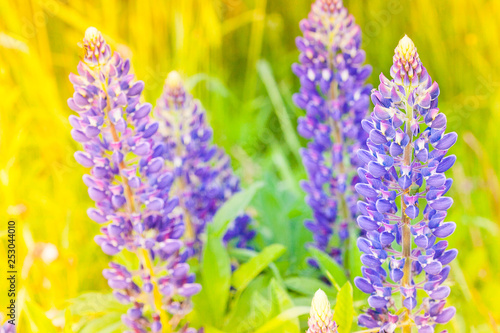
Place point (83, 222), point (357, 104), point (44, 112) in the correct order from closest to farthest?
point (357, 104), point (83, 222), point (44, 112)

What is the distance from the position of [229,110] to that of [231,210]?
8.31ft

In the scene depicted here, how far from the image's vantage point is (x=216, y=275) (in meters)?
2.84

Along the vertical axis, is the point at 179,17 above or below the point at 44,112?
above

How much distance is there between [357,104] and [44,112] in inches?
102

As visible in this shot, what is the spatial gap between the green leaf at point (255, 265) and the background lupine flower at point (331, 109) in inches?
19.8

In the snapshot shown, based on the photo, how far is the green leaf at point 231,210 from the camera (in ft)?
9.59

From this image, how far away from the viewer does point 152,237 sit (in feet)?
Result: 8.30

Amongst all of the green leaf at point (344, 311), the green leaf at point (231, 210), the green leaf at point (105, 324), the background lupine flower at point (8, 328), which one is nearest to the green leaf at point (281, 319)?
the green leaf at point (344, 311)

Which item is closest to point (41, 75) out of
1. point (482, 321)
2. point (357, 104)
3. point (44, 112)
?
point (44, 112)

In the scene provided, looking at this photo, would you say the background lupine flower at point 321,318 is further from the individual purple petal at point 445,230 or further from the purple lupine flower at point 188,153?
the purple lupine flower at point 188,153

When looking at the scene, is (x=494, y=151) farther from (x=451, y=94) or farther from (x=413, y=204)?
(x=413, y=204)

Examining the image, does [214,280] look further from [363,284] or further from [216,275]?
[363,284]

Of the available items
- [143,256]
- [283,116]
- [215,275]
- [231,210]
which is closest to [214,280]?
[215,275]

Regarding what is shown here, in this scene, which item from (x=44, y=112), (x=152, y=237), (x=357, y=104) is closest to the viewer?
(x=152, y=237)
